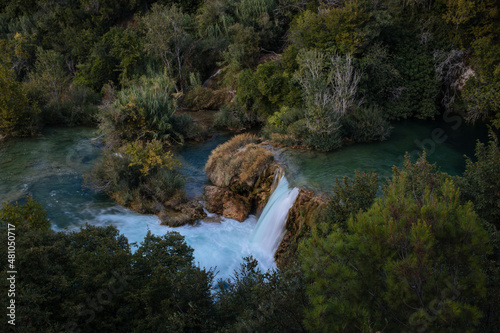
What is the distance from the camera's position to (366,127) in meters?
13.9

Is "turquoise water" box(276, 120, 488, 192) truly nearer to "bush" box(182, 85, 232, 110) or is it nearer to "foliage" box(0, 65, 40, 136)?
"bush" box(182, 85, 232, 110)

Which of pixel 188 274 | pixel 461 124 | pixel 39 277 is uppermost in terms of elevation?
pixel 39 277

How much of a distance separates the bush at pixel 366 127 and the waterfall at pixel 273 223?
519cm

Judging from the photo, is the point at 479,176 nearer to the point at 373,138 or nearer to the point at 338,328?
the point at 338,328

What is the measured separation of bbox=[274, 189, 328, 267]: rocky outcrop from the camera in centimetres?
867

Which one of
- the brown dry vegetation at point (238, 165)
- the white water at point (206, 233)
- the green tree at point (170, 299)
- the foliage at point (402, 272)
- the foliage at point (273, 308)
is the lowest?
the white water at point (206, 233)

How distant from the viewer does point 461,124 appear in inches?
648

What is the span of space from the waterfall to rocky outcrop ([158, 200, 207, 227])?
205 centimetres

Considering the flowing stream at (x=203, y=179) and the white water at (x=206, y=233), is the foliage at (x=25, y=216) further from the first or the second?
the white water at (x=206, y=233)

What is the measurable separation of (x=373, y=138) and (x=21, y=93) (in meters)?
16.1

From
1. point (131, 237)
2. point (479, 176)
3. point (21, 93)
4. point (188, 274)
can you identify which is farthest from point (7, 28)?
point (479, 176)

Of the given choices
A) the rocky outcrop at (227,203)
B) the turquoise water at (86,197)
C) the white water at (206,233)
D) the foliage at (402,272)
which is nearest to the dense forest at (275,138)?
the foliage at (402,272)

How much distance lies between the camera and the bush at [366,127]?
1389 cm

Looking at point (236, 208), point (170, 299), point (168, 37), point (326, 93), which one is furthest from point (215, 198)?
point (168, 37)
